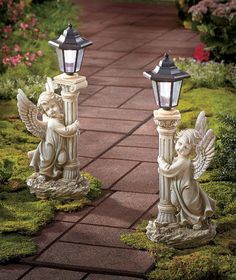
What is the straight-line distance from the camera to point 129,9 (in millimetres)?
17375

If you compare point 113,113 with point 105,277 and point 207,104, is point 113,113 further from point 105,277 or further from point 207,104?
point 105,277

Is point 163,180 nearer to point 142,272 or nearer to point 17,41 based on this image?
point 142,272

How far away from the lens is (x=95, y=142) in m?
10.6

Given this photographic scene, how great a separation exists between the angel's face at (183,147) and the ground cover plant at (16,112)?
121 centimetres

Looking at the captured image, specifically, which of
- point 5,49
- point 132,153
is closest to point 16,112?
point 5,49

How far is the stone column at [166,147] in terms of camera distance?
802 cm

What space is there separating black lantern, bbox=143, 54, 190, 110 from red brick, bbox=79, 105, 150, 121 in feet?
11.1

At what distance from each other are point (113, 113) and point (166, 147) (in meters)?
3.57

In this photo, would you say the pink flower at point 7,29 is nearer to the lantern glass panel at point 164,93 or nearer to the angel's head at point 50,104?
the angel's head at point 50,104

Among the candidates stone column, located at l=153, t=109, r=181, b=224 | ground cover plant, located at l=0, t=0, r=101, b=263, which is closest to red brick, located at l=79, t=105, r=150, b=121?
ground cover plant, located at l=0, t=0, r=101, b=263

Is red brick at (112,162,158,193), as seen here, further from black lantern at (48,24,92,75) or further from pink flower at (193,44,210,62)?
pink flower at (193,44,210,62)

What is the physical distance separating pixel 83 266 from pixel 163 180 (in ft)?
2.96

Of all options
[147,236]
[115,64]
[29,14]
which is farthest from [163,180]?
[29,14]

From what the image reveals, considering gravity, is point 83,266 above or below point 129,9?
above
